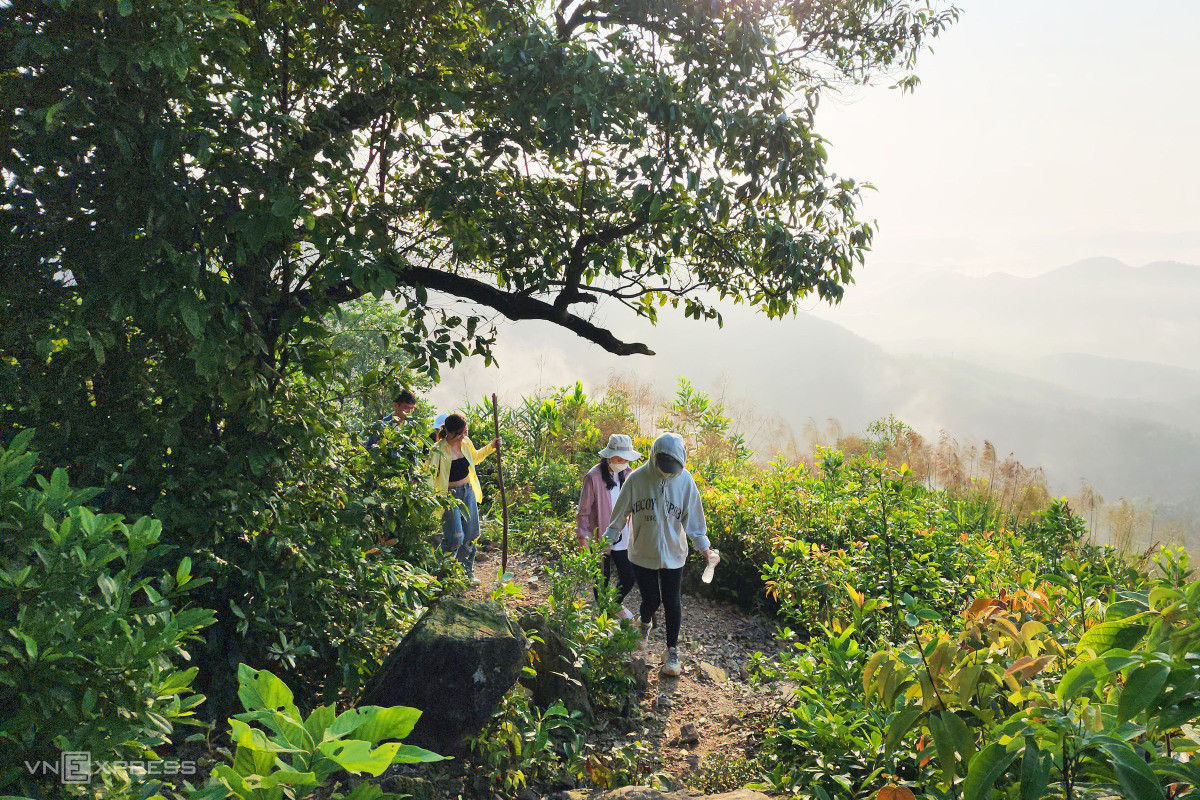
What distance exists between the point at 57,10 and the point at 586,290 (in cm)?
281

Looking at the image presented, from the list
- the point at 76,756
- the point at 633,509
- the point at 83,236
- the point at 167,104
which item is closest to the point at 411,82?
the point at 167,104

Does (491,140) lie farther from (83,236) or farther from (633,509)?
(633,509)

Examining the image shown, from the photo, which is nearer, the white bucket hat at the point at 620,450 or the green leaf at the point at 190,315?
the green leaf at the point at 190,315

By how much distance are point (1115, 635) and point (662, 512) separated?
11.7 feet

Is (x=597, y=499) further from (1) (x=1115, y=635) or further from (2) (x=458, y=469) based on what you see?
(1) (x=1115, y=635)

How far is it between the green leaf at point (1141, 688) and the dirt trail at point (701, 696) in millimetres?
2834

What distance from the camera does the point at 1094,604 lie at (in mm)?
2350

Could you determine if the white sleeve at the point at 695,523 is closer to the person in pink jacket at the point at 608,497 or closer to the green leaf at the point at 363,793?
the person in pink jacket at the point at 608,497

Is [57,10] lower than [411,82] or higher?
lower

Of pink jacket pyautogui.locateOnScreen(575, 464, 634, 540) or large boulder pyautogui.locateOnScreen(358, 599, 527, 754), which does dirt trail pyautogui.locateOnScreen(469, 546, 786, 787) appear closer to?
pink jacket pyautogui.locateOnScreen(575, 464, 634, 540)

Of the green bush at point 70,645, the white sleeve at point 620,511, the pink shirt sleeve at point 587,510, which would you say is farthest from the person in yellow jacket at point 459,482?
the green bush at point 70,645

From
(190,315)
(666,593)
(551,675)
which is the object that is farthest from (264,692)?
(666,593)

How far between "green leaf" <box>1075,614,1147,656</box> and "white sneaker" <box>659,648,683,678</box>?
3.90 meters

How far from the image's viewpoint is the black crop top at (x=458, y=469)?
19.2 feet
